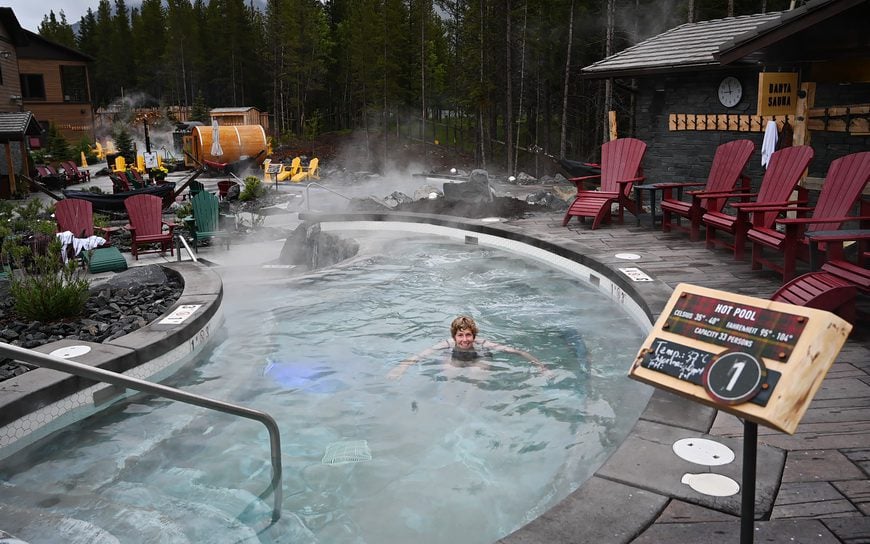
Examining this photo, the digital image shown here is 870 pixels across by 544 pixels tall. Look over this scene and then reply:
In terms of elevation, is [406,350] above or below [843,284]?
below

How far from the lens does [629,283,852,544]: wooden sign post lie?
158 cm

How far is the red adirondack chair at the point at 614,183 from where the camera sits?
9.02 metres

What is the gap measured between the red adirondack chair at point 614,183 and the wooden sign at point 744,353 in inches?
285

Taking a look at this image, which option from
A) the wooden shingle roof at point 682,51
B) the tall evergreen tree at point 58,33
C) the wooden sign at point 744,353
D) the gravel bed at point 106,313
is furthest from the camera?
the tall evergreen tree at point 58,33

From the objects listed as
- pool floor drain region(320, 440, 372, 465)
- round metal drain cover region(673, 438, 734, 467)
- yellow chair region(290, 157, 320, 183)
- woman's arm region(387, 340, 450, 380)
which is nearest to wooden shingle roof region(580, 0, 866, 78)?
woman's arm region(387, 340, 450, 380)

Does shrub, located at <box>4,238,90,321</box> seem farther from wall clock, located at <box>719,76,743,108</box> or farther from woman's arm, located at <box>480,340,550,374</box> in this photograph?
wall clock, located at <box>719,76,743,108</box>

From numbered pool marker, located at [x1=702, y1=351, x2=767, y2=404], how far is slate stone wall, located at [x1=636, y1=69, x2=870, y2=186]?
7.39 m

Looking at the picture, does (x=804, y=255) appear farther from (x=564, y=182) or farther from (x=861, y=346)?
(x=564, y=182)

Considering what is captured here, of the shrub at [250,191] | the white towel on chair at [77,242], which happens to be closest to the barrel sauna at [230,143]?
the shrub at [250,191]

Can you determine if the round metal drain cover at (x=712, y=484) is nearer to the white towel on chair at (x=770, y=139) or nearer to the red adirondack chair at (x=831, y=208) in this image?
the red adirondack chair at (x=831, y=208)

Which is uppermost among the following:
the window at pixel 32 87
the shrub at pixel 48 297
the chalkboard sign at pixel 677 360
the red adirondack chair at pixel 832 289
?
the window at pixel 32 87

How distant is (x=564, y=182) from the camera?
19.0 metres

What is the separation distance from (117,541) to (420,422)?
205 cm

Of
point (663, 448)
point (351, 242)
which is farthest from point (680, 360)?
point (351, 242)
